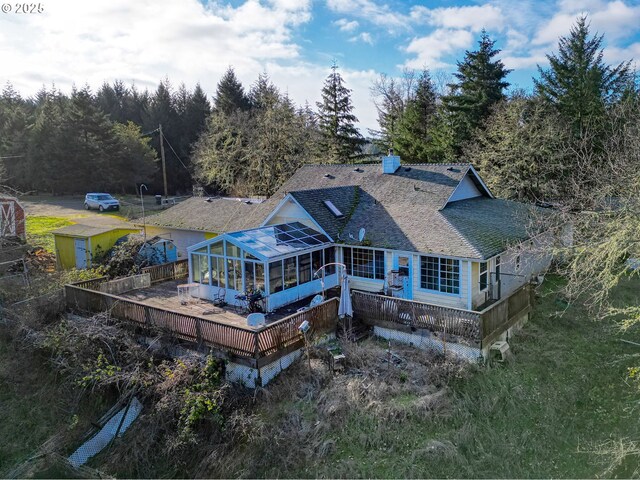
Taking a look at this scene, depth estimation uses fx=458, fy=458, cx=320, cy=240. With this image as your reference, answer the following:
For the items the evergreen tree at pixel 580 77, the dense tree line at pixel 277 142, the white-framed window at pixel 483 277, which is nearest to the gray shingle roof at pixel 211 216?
the white-framed window at pixel 483 277

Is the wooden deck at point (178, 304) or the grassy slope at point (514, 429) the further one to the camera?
the wooden deck at point (178, 304)

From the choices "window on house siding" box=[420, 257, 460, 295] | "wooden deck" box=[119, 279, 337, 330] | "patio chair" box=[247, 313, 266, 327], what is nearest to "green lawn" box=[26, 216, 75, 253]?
"wooden deck" box=[119, 279, 337, 330]

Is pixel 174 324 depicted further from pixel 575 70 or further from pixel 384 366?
pixel 575 70

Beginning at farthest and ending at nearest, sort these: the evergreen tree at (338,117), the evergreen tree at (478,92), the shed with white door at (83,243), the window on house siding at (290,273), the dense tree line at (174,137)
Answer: the evergreen tree at (338,117), the dense tree line at (174,137), the evergreen tree at (478,92), the shed with white door at (83,243), the window on house siding at (290,273)

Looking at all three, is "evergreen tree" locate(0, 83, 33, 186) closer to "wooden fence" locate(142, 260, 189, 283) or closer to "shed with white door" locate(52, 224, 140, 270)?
"shed with white door" locate(52, 224, 140, 270)

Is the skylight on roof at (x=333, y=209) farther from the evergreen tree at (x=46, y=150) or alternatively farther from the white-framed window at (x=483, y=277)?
the evergreen tree at (x=46, y=150)

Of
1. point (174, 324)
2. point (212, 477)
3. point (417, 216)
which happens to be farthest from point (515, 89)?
point (212, 477)

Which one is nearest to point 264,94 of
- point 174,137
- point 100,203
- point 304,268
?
point 174,137
